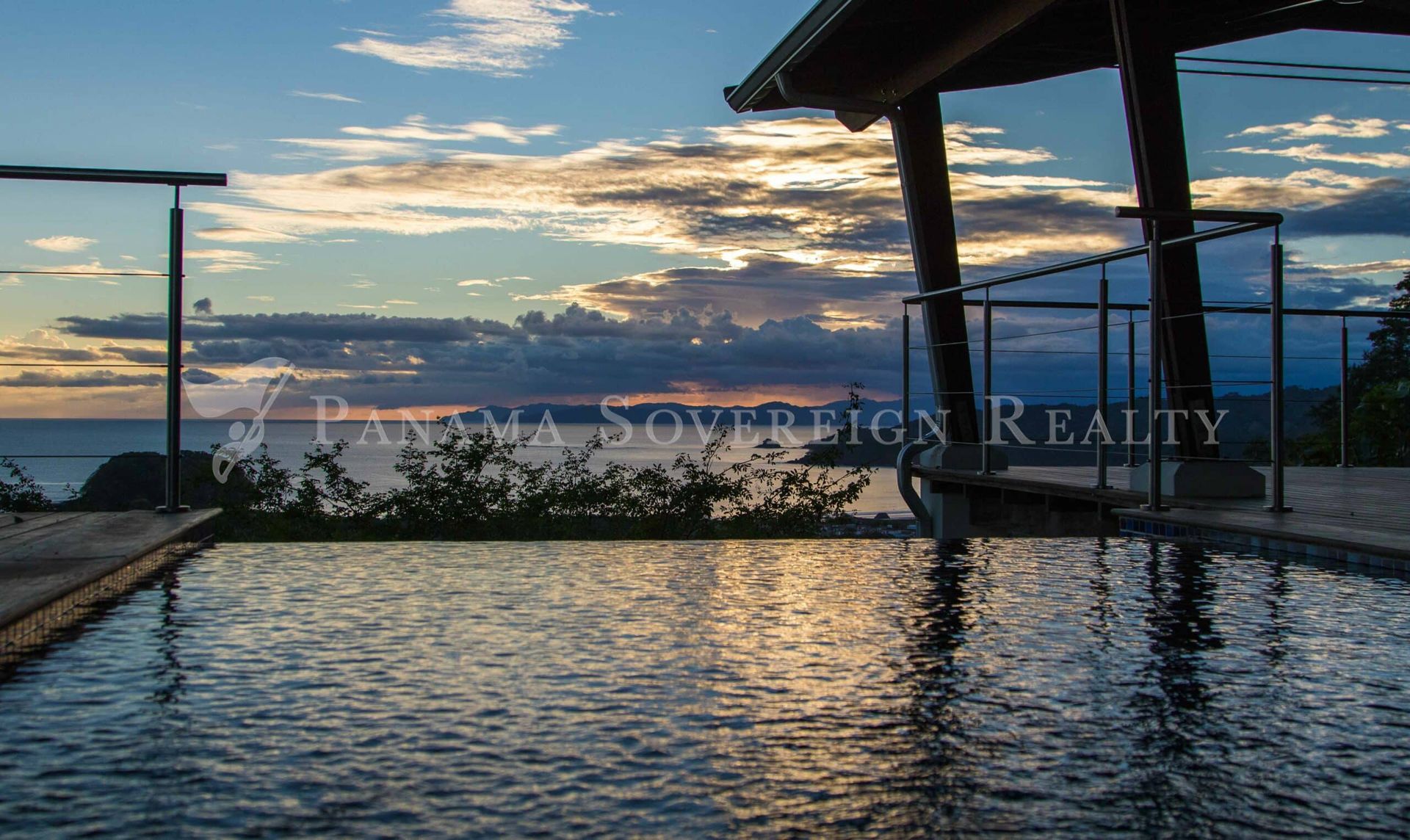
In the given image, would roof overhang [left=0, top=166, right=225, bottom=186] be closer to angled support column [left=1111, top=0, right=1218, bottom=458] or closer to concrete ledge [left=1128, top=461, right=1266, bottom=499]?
angled support column [left=1111, top=0, right=1218, bottom=458]

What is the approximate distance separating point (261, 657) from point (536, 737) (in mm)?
882

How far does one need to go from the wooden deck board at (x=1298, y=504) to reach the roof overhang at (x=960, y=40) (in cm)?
241

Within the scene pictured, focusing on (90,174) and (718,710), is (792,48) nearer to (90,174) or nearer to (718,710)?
(90,174)

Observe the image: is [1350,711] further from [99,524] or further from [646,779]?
[99,524]

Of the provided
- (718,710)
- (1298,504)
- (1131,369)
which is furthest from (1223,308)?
(718,710)

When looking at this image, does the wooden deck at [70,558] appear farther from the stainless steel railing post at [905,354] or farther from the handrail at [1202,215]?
the stainless steel railing post at [905,354]

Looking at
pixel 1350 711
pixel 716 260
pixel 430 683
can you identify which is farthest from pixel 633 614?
pixel 716 260

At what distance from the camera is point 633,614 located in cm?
288

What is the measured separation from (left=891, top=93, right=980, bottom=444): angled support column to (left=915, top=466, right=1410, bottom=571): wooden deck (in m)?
0.62

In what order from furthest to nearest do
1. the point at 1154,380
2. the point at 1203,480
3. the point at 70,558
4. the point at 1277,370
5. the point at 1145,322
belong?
the point at 1145,322 < the point at 1203,480 < the point at 1154,380 < the point at 1277,370 < the point at 70,558

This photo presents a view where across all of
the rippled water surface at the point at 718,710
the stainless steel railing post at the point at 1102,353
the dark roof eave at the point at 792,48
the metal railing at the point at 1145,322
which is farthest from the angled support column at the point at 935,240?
the rippled water surface at the point at 718,710

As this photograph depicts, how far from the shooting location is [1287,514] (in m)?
4.72

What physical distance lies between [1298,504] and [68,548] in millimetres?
5246

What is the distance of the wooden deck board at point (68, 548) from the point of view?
104 inches
